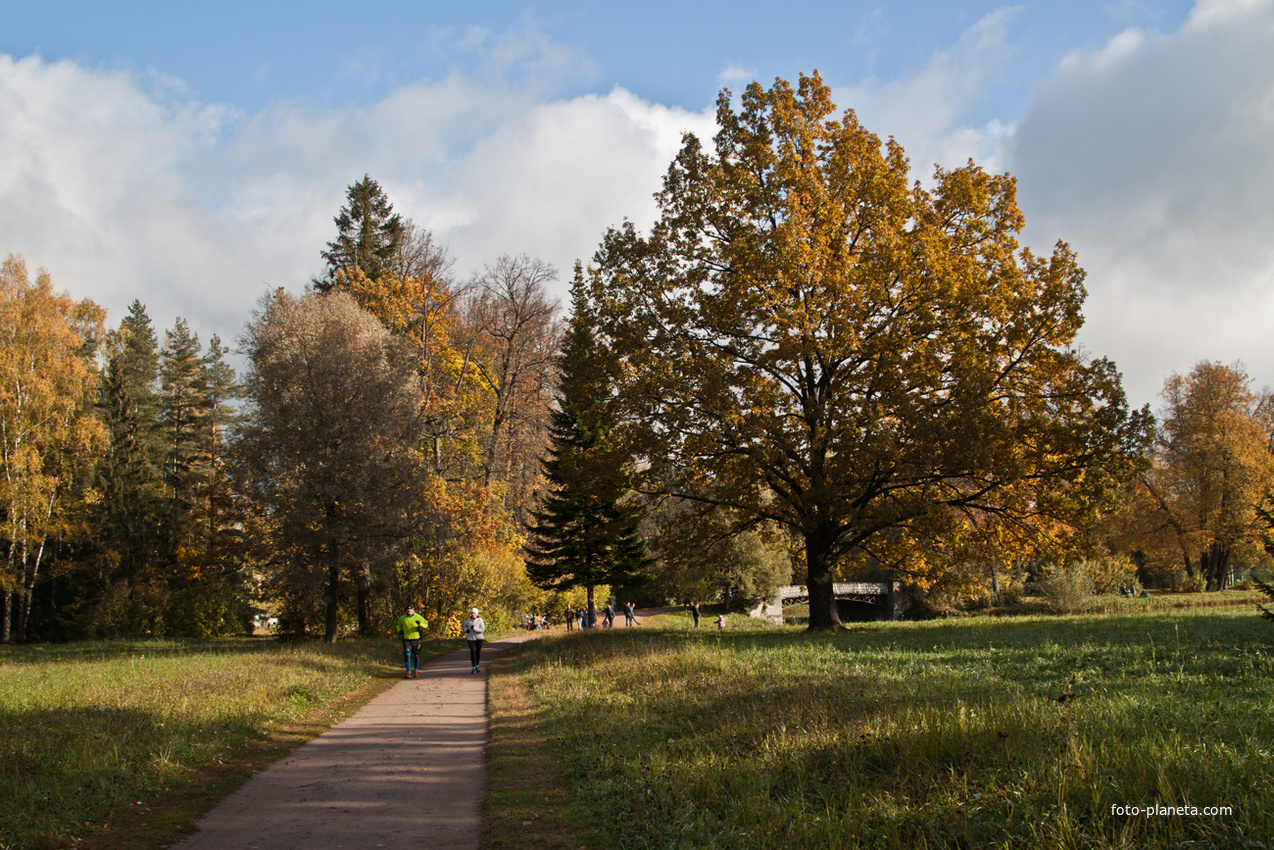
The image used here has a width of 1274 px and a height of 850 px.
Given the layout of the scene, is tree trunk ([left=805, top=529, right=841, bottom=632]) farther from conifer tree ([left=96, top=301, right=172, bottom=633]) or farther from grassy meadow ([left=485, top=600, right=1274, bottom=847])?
conifer tree ([left=96, top=301, right=172, bottom=633])

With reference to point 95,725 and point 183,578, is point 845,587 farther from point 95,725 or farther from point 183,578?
point 95,725

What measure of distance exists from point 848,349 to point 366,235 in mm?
31981

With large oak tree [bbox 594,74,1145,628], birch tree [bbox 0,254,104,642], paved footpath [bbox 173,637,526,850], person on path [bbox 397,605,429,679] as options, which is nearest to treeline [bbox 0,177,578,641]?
birch tree [bbox 0,254,104,642]

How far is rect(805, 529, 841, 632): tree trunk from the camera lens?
21047mm

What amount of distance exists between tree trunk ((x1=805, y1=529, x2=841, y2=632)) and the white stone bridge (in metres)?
39.3

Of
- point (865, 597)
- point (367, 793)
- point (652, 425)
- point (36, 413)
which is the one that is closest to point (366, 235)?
point (36, 413)

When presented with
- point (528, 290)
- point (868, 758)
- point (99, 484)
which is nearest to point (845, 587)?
point (528, 290)

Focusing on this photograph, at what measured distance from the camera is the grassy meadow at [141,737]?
6.42 metres

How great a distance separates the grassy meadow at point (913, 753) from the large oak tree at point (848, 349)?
6094 millimetres

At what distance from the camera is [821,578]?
21.3 metres

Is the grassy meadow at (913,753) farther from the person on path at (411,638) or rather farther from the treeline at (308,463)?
the treeline at (308,463)

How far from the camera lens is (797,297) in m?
19.7

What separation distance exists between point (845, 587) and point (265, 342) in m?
55.2

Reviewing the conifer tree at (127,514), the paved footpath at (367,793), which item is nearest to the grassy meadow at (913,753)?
the paved footpath at (367,793)
